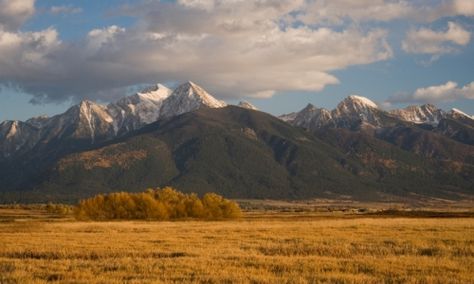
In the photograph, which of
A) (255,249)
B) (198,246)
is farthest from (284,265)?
(198,246)

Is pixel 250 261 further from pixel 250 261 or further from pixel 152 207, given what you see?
pixel 152 207

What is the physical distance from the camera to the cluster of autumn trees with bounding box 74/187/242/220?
122 metres

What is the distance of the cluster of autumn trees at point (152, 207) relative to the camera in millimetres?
121938

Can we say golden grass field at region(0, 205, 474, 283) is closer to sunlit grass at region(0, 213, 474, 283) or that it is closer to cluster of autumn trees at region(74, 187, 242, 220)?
sunlit grass at region(0, 213, 474, 283)

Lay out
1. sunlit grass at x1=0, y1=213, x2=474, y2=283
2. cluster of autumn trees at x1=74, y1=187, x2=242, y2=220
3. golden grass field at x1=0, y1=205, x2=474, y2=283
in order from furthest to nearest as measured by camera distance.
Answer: cluster of autumn trees at x1=74, y1=187, x2=242, y2=220 → sunlit grass at x1=0, y1=213, x2=474, y2=283 → golden grass field at x1=0, y1=205, x2=474, y2=283

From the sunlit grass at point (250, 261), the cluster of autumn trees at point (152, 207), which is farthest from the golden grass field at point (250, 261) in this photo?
the cluster of autumn trees at point (152, 207)

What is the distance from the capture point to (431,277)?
25.6 m

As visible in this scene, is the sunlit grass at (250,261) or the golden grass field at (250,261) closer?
the golden grass field at (250,261)

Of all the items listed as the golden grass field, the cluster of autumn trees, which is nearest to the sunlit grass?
the golden grass field

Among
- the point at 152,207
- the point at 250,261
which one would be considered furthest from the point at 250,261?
the point at 152,207

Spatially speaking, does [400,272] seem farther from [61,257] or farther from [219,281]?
[61,257]

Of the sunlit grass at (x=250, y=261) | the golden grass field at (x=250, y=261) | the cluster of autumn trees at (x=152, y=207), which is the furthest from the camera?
the cluster of autumn trees at (x=152, y=207)

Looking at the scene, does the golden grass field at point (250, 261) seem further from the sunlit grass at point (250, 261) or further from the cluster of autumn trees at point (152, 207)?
the cluster of autumn trees at point (152, 207)

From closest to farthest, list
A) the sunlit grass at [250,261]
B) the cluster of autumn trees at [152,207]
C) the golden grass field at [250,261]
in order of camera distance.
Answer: the golden grass field at [250,261] < the sunlit grass at [250,261] < the cluster of autumn trees at [152,207]
